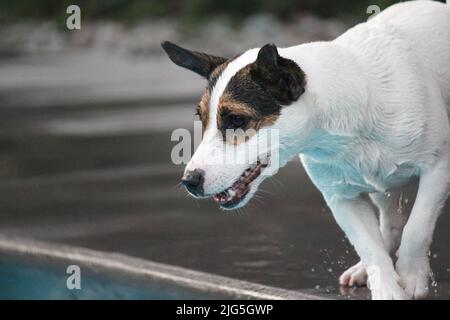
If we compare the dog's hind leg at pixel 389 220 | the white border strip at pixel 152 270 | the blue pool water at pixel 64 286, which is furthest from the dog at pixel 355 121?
the blue pool water at pixel 64 286

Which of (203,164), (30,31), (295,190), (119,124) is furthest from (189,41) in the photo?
(203,164)

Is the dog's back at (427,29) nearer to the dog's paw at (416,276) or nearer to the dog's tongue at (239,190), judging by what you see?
the dog's paw at (416,276)

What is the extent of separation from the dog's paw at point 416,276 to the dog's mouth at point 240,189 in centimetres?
100

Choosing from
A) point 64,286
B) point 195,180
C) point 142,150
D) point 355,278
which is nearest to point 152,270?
point 64,286

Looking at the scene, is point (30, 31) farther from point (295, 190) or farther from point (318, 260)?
point (318, 260)

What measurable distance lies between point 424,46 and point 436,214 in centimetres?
86

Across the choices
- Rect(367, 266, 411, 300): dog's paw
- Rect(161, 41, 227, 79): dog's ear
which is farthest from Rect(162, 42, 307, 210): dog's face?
Rect(367, 266, 411, 300): dog's paw

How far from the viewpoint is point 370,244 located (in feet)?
19.3

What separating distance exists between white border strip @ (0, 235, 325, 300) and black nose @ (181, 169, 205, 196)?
3.78 ft

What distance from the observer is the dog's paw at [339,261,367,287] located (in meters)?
6.36

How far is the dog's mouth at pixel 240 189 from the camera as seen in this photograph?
5.26 meters

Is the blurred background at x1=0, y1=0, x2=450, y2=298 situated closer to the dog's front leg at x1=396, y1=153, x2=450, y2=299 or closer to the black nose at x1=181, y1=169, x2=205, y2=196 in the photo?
the dog's front leg at x1=396, y1=153, x2=450, y2=299

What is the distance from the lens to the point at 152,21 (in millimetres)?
24562
